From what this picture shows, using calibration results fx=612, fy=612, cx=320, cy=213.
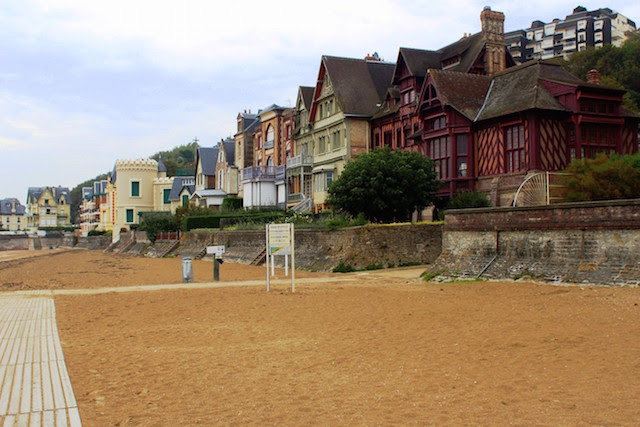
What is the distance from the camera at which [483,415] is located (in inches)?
251

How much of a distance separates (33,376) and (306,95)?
4344 cm

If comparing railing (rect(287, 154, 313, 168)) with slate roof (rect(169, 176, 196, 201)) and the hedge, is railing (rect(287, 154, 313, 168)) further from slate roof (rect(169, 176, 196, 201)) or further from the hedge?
slate roof (rect(169, 176, 196, 201))

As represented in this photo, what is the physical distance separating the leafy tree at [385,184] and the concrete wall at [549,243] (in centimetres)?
825

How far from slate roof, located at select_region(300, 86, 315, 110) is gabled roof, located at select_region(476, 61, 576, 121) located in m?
19.6

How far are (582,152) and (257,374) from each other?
24.6m

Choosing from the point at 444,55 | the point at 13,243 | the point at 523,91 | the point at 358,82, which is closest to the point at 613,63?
the point at 444,55

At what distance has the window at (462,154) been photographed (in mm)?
31578

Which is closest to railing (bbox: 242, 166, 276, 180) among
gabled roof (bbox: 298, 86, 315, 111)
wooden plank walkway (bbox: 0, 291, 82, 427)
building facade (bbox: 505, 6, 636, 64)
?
gabled roof (bbox: 298, 86, 315, 111)

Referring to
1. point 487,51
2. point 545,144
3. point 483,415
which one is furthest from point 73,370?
point 487,51

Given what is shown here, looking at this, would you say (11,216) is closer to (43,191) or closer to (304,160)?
(43,191)

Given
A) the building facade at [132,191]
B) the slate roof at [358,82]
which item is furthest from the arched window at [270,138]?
the building facade at [132,191]

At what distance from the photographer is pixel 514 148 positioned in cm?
2906

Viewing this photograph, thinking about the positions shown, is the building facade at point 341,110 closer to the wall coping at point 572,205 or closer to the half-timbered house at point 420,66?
the half-timbered house at point 420,66

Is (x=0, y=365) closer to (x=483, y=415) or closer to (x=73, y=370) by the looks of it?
(x=73, y=370)
